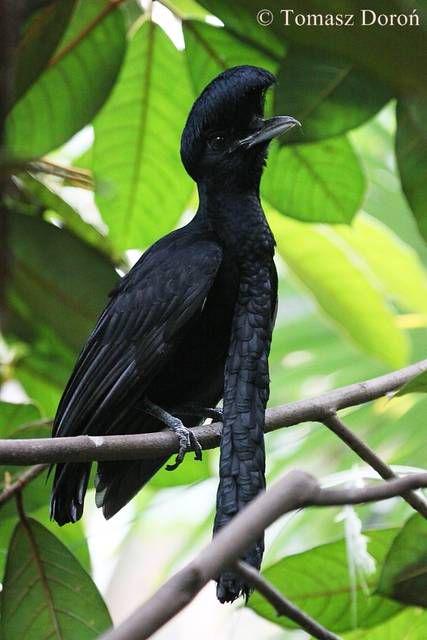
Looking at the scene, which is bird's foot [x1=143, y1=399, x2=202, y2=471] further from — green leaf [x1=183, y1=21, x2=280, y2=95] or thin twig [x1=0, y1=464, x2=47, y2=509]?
green leaf [x1=183, y1=21, x2=280, y2=95]

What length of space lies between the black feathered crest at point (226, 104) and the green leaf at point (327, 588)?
0.78 metres

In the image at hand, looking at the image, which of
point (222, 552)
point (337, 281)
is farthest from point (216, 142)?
point (222, 552)

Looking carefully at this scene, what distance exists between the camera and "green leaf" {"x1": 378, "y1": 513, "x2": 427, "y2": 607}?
5.39ft

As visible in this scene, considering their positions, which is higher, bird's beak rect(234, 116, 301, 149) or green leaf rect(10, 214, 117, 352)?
bird's beak rect(234, 116, 301, 149)

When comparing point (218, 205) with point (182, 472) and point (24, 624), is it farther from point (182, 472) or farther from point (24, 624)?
point (24, 624)

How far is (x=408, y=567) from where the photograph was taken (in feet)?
5.43

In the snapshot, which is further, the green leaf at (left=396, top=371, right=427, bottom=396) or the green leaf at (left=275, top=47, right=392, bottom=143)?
the green leaf at (left=275, top=47, right=392, bottom=143)

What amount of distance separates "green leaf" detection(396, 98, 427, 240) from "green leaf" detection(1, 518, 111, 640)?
0.89 m

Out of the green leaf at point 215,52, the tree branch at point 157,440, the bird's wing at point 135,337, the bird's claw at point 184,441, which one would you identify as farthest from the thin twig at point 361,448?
the green leaf at point 215,52

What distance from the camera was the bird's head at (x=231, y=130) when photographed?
1859 mm

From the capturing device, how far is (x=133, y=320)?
1975 millimetres

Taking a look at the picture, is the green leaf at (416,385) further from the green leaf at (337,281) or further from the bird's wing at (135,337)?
the green leaf at (337,281)

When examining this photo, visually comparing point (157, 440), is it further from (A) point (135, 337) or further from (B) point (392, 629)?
(B) point (392, 629)

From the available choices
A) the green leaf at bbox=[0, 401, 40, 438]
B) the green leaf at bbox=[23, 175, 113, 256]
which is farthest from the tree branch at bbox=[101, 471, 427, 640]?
the green leaf at bbox=[23, 175, 113, 256]
